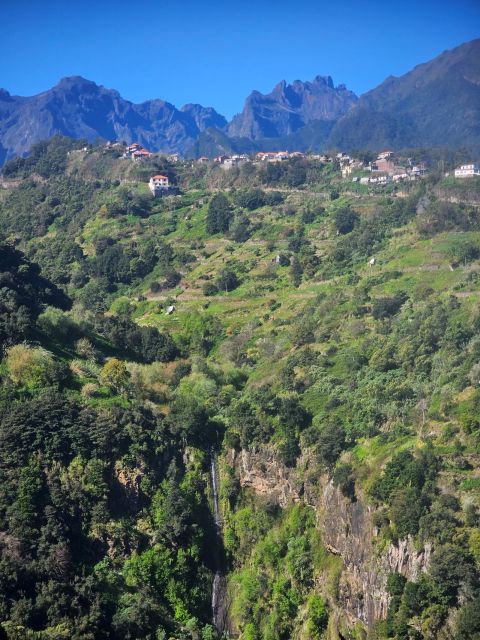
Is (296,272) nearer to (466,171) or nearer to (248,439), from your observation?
(248,439)

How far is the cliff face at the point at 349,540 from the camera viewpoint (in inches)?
1106

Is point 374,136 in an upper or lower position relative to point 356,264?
upper

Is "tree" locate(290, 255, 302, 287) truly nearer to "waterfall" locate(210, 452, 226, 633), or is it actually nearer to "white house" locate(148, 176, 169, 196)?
"waterfall" locate(210, 452, 226, 633)

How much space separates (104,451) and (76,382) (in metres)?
5.68

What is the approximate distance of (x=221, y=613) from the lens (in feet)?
105

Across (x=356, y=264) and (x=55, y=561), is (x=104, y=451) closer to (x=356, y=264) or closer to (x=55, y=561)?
(x=55, y=561)

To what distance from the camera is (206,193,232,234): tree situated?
236 feet

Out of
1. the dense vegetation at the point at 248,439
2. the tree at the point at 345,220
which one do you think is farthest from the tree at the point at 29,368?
the tree at the point at 345,220

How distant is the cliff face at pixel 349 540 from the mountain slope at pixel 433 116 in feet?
438

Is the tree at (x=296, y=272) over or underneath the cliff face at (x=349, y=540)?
over

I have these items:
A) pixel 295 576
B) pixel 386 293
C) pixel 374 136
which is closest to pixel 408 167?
pixel 386 293

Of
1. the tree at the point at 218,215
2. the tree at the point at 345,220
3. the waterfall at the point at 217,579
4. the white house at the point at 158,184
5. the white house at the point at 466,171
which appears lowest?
the waterfall at the point at 217,579

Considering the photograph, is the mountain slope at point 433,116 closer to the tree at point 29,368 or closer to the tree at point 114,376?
the tree at point 114,376

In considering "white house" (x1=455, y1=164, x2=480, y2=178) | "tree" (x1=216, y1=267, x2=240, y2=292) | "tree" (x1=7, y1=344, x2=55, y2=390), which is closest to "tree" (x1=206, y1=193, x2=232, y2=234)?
"tree" (x1=216, y1=267, x2=240, y2=292)
